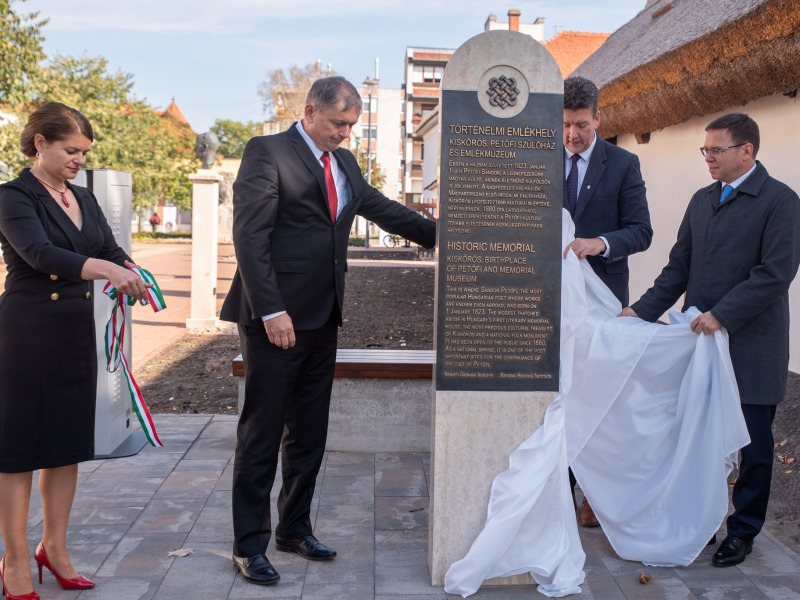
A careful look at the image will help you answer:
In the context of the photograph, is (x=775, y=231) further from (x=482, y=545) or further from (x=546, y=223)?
(x=482, y=545)

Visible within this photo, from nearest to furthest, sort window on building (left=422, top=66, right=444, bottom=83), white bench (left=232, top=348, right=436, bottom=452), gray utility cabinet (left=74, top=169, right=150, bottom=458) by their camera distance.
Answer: gray utility cabinet (left=74, top=169, right=150, bottom=458)
white bench (left=232, top=348, right=436, bottom=452)
window on building (left=422, top=66, right=444, bottom=83)

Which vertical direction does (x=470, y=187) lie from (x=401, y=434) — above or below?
above

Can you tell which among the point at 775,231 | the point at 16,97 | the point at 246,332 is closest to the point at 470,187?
the point at 246,332

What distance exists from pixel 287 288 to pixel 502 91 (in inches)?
50.0

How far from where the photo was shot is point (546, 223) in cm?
350

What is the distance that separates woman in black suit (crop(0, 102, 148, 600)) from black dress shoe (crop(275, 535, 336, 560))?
2.92 feet

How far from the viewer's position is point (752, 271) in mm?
3691

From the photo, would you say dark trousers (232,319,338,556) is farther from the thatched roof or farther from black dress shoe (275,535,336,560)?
the thatched roof

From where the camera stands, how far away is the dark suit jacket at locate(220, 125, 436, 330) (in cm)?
347

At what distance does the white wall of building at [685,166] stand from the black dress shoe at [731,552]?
93.7 inches

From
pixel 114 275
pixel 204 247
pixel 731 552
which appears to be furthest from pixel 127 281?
pixel 204 247

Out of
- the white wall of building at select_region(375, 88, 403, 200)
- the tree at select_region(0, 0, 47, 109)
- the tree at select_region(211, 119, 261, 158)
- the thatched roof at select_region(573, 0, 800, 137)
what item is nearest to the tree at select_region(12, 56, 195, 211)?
the tree at select_region(0, 0, 47, 109)

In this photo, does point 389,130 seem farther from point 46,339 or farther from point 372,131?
point 46,339

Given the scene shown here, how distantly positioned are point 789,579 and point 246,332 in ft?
8.77
